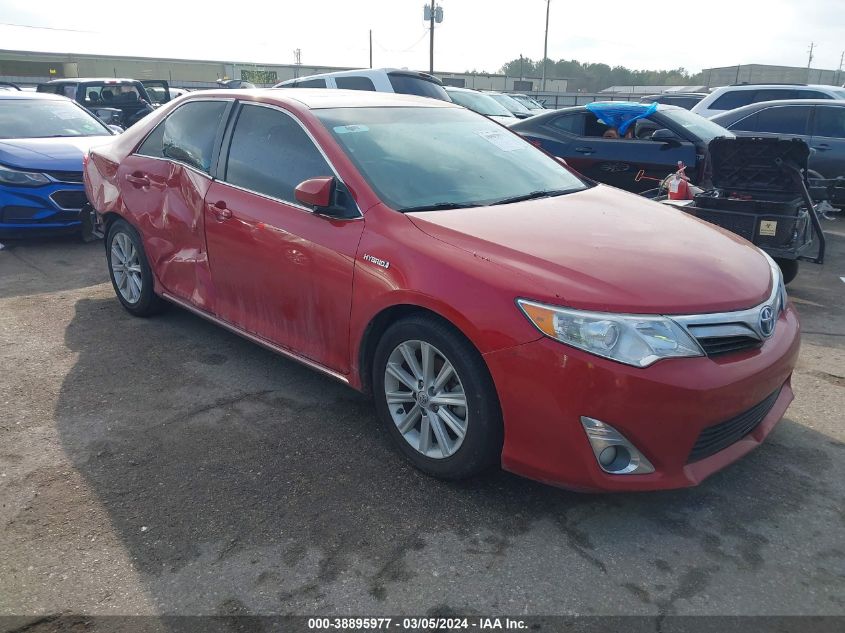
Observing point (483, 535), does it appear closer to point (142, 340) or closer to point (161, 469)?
point (161, 469)

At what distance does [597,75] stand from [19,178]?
295ft

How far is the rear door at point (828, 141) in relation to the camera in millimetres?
9148

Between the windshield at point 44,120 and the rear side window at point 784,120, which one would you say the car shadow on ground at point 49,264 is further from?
the rear side window at point 784,120

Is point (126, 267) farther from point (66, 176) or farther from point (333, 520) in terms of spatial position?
point (333, 520)

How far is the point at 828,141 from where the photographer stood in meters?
9.23

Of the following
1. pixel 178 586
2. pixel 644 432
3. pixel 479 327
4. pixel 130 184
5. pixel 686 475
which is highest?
pixel 130 184

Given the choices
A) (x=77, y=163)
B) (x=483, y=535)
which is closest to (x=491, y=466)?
(x=483, y=535)

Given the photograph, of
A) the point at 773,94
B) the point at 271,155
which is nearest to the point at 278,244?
the point at 271,155

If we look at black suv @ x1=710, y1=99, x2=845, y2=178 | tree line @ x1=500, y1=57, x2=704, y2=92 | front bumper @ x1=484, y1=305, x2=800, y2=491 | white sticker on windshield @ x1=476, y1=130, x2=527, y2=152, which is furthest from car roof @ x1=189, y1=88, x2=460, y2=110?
tree line @ x1=500, y1=57, x2=704, y2=92

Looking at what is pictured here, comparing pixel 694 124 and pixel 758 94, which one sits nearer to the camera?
pixel 694 124

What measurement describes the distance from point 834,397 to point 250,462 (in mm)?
3222

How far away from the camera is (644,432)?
98.3 inches

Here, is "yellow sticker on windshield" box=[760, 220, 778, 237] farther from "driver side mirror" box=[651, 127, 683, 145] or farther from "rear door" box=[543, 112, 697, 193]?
"driver side mirror" box=[651, 127, 683, 145]

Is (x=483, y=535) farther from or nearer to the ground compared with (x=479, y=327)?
nearer to the ground
